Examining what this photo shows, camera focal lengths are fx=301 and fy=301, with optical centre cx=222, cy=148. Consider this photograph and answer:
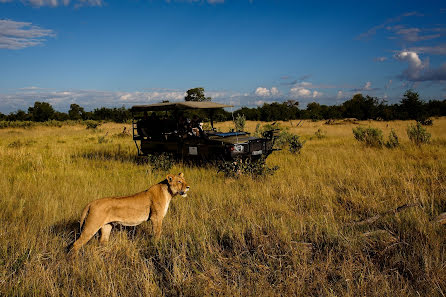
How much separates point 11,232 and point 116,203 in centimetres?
193

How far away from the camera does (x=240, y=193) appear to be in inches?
259

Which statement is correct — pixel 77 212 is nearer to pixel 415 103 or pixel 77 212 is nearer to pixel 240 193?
pixel 240 193

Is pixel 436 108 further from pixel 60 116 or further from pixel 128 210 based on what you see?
pixel 60 116

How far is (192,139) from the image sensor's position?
9.55 metres

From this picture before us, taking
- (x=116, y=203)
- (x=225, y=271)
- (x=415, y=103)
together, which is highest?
(x=415, y=103)

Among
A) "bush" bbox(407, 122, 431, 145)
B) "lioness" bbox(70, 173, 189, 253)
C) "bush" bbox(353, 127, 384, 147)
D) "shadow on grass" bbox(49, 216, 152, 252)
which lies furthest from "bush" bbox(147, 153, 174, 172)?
"bush" bbox(407, 122, 431, 145)

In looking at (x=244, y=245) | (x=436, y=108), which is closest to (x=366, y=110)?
(x=436, y=108)

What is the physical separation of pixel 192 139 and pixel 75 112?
7173cm

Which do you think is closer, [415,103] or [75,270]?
[75,270]

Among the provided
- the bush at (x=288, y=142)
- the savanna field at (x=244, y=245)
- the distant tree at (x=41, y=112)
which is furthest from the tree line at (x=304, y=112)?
the savanna field at (x=244, y=245)

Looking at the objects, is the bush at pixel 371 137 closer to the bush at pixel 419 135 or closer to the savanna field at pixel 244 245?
the bush at pixel 419 135

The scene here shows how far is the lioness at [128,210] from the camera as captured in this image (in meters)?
3.53

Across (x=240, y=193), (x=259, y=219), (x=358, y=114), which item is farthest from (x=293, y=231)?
(x=358, y=114)

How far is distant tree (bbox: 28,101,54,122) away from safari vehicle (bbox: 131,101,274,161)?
56.0 meters
